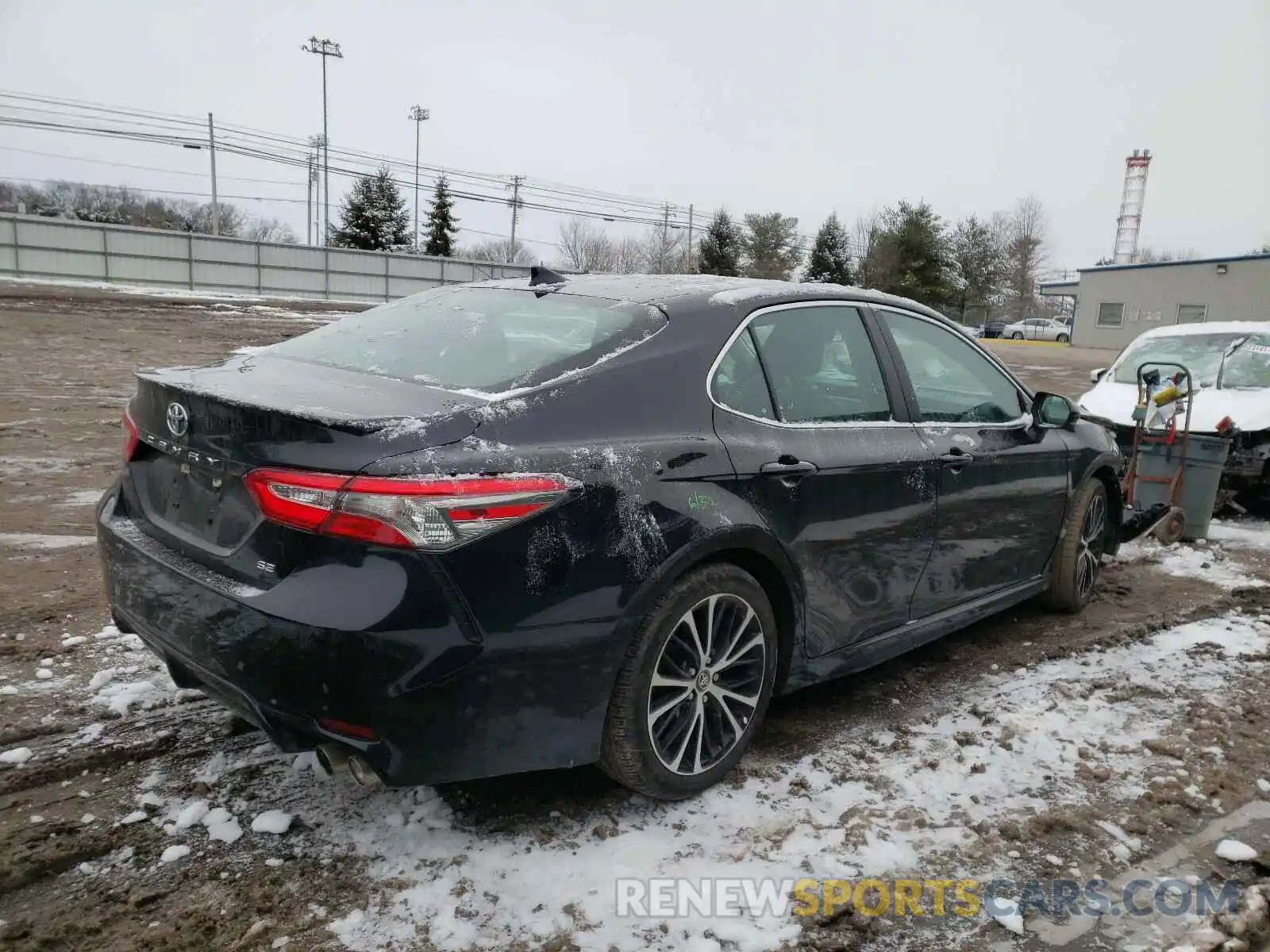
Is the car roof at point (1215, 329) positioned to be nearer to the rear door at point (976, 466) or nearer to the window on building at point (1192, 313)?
the rear door at point (976, 466)

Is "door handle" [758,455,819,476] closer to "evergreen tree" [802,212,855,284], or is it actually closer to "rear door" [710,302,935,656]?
"rear door" [710,302,935,656]

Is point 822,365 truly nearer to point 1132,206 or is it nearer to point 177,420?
point 177,420

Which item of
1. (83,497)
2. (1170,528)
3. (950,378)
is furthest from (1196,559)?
(83,497)

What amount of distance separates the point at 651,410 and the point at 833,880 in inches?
57.4

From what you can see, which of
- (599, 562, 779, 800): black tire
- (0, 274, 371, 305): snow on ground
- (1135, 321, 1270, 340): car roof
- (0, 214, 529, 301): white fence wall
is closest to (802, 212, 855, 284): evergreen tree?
(0, 214, 529, 301): white fence wall

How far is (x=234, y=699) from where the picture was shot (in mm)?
2484

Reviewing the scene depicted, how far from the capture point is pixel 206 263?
33969 mm

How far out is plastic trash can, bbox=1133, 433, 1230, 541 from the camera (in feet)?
21.1

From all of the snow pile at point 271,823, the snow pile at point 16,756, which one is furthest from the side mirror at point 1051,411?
the snow pile at point 16,756

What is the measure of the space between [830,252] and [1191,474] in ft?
170

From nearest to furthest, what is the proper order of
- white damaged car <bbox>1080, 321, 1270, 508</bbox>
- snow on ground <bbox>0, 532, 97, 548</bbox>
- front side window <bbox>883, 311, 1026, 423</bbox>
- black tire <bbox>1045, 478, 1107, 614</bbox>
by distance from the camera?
front side window <bbox>883, 311, 1026, 423</bbox> → black tire <bbox>1045, 478, 1107, 614</bbox> → snow on ground <bbox>0, 532, 97, 548</bbox> → white damaged car <bbox>1080, 321, 1270, 508</bbox>

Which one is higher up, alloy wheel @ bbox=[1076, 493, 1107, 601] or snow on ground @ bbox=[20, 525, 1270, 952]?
alloy wheel @ bbox=[1076, 493, 1107, 601]

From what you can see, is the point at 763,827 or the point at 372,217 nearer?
the point at 763,827

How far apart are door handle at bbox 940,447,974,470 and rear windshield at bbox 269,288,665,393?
4.66 ft
